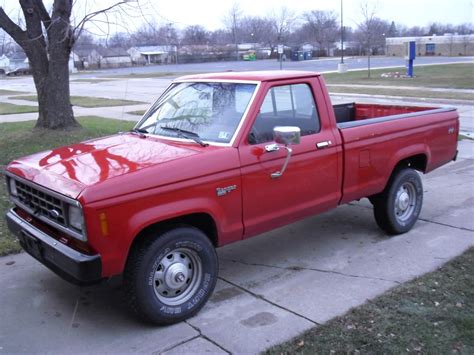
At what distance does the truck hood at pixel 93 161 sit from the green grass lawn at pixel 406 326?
1.62 metres

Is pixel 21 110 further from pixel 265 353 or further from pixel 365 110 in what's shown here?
pixel 265 353

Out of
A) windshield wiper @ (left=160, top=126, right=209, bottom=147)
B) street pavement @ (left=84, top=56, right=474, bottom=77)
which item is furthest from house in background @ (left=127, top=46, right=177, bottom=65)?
windshield wiper @ (left=160, top=126, right=209, bottom=147)

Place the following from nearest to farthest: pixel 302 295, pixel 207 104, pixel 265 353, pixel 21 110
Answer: pixel 265 353 < pixel 302 295 < pixel 207 104 < pixel 21 110

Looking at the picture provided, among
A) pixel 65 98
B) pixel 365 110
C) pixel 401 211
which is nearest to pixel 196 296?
pixel 401 211

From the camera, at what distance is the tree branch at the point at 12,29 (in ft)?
33.8

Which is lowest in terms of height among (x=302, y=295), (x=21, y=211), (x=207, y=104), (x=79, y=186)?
(x=302, y=295)

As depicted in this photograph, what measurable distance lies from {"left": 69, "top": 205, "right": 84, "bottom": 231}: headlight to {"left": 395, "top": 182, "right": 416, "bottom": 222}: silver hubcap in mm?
3510

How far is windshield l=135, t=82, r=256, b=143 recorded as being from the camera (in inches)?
172

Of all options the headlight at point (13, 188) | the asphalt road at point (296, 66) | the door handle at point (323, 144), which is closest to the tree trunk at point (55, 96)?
the headlight at point (13, 188)

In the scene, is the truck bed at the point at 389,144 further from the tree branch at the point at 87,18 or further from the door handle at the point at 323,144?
the tree branch at the point at 87,18

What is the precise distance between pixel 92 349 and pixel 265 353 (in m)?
1.19

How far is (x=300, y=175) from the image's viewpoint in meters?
4.57

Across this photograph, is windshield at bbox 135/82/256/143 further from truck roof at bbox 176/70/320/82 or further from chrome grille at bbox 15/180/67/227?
chrome grille at bbox 15/180/67/227

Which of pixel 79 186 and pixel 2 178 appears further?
pixel 2 178
